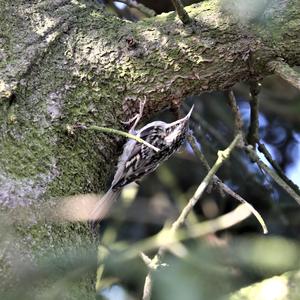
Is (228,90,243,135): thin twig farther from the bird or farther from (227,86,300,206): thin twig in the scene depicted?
the bird

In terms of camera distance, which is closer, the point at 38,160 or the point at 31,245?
the point at 31,245

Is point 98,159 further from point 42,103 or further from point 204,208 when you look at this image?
point 204,208

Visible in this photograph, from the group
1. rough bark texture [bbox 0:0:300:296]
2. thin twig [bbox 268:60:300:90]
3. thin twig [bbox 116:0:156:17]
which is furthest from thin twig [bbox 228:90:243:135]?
thin twig [bbox 116:0:156:17]

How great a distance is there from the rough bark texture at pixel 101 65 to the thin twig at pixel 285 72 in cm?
3

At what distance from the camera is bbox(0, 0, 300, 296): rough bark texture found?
1.74 meters

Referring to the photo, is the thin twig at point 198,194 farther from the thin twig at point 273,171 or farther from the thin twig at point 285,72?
the thin twig at point 285,72

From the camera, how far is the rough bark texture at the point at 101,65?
5.70 ft

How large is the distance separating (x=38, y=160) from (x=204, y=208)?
1.57 m

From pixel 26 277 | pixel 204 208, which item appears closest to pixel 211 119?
pixel 204 208

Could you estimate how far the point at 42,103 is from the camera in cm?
176

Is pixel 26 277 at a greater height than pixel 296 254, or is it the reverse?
pixel 26 277

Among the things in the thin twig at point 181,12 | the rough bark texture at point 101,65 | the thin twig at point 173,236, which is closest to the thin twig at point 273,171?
the thin twig at point 173,236

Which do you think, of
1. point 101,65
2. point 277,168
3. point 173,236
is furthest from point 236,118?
point 173,236

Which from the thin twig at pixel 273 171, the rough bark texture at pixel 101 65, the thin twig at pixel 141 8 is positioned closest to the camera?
the rough bark texture at pixel 101 65
